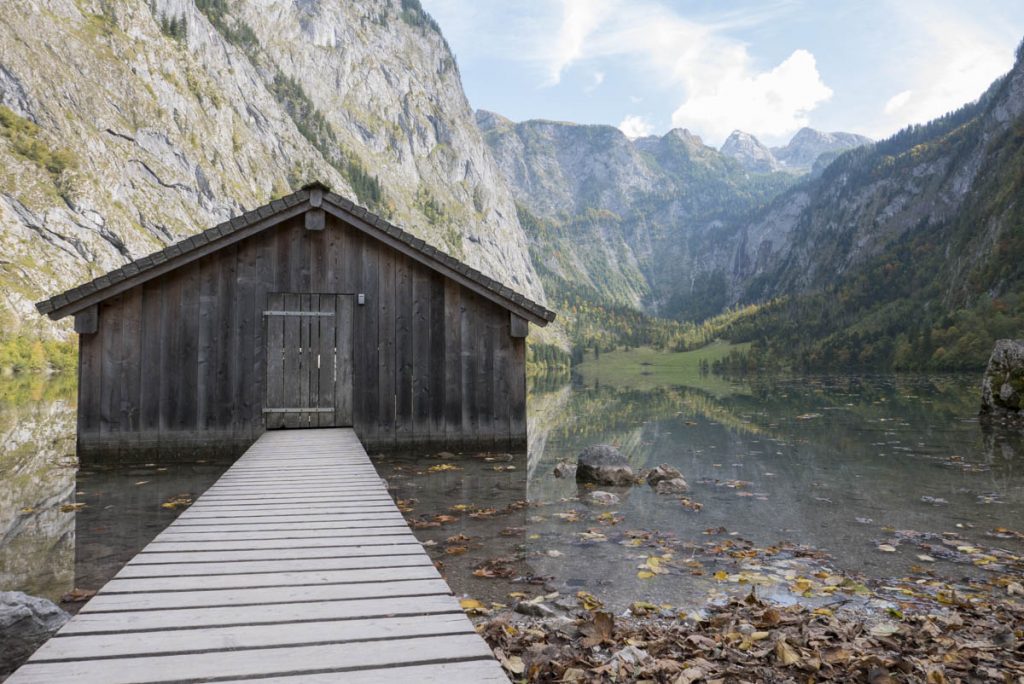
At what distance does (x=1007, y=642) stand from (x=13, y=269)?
86.8 meters

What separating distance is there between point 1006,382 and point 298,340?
829 inches

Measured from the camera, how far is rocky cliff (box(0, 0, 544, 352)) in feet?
257

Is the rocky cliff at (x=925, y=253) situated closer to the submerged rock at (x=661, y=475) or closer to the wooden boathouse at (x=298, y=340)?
the submerged rock at (x=661, y=475)

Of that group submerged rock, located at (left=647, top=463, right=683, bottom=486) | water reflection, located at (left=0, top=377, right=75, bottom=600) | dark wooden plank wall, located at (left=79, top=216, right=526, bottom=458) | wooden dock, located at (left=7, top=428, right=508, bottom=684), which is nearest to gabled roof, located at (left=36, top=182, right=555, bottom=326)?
dark wooden plank wall, located at (left=79, top=216, right=526, bottom=458)

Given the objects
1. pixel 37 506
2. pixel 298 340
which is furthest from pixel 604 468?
pixel 37 506

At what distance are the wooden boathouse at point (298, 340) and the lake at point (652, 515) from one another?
2.79 ft

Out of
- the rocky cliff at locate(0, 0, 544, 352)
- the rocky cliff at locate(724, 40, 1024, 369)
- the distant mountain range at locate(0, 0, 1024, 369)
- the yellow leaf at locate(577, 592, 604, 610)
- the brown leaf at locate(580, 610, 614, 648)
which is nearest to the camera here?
the brown leaf at locate(580, 610, 614, 648)

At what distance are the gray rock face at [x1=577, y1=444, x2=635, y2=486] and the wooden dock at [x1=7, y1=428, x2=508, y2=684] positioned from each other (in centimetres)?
598

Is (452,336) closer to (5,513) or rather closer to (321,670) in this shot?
(5,513)

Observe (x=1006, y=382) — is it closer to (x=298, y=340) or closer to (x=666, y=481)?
(x=666, y=481)

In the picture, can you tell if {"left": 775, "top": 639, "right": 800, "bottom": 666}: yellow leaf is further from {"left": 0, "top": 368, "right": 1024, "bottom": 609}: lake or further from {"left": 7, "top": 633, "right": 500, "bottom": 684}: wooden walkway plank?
{"left": 7, "top": 633, "right": 500, "bottom": 684}: wooden walkway plank

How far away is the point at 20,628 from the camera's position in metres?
4.12

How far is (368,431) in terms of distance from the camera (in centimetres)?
1270

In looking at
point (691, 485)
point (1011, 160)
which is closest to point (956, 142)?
point (1011, 160)
